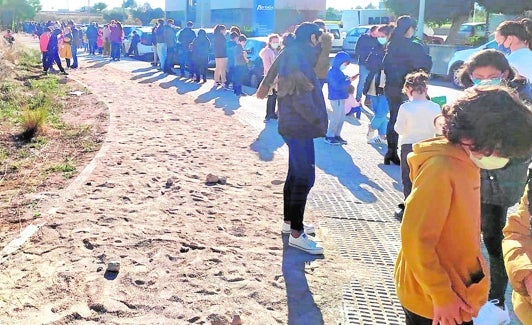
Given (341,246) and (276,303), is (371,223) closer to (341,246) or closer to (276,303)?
(341,246)

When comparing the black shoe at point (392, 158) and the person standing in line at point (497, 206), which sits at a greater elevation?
the person standing in line at point (497, 206)

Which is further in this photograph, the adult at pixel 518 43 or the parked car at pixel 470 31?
the parked car at pixel 470 31

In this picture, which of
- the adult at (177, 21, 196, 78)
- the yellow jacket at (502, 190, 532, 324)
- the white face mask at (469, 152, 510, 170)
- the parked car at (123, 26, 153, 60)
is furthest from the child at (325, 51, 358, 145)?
the parked car at (123, 26, 153, 60)

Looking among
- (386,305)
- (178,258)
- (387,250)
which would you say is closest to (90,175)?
(178,258)

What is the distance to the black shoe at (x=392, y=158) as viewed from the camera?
771 cm

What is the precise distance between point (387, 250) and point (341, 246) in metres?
0.39

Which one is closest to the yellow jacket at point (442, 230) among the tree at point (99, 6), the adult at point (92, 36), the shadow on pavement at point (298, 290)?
the shadow on pavement at point (298, 290)

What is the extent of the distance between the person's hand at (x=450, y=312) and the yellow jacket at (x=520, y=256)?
20 centimetres

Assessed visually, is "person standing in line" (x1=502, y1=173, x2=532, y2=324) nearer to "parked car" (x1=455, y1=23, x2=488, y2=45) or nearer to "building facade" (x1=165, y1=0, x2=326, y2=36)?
"parked car" (x1=455, y1=23, x2=488, y2=45)

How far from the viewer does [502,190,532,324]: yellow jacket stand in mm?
2148

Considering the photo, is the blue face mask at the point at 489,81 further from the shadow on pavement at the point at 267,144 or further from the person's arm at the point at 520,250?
the shadow on pavement at the point at 267,144

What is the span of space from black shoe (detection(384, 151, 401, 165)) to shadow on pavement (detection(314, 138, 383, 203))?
1.40 ft

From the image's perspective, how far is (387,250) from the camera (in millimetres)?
4934

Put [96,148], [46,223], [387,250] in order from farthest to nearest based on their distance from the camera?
1. [96,148]
2. [46,223]
3. [387,250]
